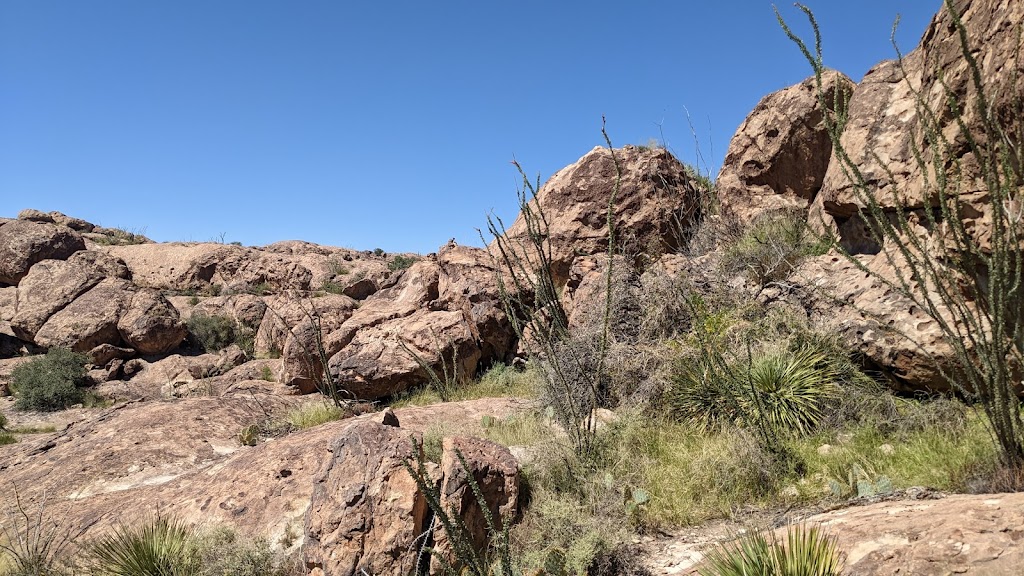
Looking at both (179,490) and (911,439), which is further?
(179,490)

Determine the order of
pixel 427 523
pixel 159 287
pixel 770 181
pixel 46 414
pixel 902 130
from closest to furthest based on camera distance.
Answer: pixel 427 523, pixel 902 130, pixel 770 181, pixel 46 414, pixel 159 287

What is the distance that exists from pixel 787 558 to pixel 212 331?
19.3 m

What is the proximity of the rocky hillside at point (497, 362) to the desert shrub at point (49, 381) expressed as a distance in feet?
1.64

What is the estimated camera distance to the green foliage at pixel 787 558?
286cm

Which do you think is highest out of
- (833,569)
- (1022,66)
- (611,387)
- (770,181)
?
(770,181)

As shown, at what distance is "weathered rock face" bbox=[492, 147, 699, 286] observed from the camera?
988 centimetres

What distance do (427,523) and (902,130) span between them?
649 centimetres

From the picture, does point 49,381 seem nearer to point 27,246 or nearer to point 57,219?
point 27,246

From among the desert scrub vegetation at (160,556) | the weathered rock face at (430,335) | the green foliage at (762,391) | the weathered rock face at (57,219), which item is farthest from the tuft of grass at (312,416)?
the weathered rock face at (57,219)

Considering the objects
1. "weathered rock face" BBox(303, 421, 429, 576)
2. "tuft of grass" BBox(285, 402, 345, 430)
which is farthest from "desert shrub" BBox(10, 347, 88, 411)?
"weathered rock face" BBox(303, 421, 429, 576)

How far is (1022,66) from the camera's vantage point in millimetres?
4273

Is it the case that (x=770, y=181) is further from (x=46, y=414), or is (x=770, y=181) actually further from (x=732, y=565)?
(x=46, y=414)

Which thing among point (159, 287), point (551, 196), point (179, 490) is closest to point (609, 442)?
point (179, 490)

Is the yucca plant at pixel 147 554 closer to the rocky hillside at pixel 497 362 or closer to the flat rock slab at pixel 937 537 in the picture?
the rocky hillside at pixel 497 362
